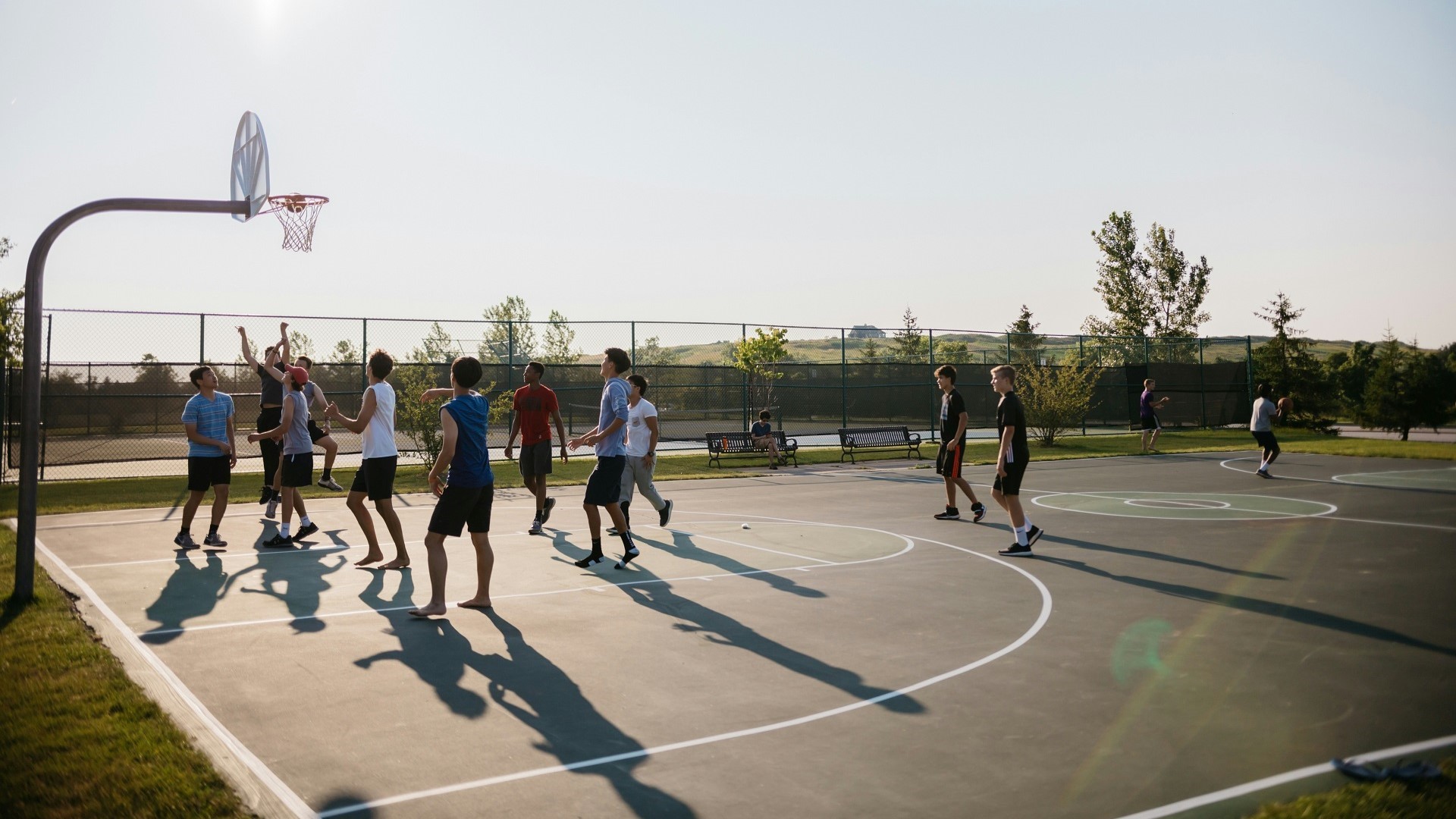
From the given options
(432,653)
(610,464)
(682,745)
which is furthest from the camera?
(610,464)

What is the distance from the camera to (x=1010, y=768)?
4.00 metres

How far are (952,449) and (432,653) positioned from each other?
24.4 ft

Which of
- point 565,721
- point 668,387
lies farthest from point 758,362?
point 565,721

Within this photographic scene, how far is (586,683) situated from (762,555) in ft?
14.5

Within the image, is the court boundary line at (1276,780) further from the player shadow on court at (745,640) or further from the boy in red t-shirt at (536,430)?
the boy in red t-shirt at (536,430)

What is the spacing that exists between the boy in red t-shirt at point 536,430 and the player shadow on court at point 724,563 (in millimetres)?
1197

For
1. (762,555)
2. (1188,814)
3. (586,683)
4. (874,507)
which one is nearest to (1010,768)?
(1188,814)

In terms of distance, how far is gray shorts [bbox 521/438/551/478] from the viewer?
10.8 meters

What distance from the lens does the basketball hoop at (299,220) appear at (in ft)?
→ 39.3

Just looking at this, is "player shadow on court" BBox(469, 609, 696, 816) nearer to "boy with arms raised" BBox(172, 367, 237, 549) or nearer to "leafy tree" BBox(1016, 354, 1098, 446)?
"boy with arms raised" BBox(172, 367, 237, 549)

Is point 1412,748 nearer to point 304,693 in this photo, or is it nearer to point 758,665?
point 758,665

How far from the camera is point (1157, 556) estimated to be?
928 centimetres

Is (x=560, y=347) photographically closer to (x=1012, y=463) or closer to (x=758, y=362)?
(x=758, y=362)

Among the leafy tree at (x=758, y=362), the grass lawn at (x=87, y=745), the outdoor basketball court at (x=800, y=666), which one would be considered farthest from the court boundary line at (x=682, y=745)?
the leafy tree at (x=758, y=362)
